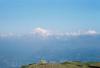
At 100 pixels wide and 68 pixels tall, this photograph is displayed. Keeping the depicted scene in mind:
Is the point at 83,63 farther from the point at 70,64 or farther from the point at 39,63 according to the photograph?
the point at 39,63

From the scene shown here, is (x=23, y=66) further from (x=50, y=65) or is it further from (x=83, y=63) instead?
(x=83, y=63)

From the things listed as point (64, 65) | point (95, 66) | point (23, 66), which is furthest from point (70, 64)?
point (23, 66)

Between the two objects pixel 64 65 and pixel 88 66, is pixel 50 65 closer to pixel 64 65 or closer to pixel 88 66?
pixel 64 65

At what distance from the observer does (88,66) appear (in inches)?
1350

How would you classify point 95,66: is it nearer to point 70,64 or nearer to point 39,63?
point 70,64

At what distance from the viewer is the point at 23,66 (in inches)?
1371

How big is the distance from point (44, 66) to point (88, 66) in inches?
205

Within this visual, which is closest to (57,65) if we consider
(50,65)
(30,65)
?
(50,65)

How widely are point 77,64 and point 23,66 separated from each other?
21.5 feet

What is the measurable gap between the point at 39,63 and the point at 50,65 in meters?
1.40

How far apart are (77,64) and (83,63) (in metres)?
0.92

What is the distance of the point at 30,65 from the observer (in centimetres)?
3528

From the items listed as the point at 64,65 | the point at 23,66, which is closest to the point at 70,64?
the point at 64,65

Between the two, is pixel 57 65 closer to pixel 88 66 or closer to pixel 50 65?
pixel 50 65
